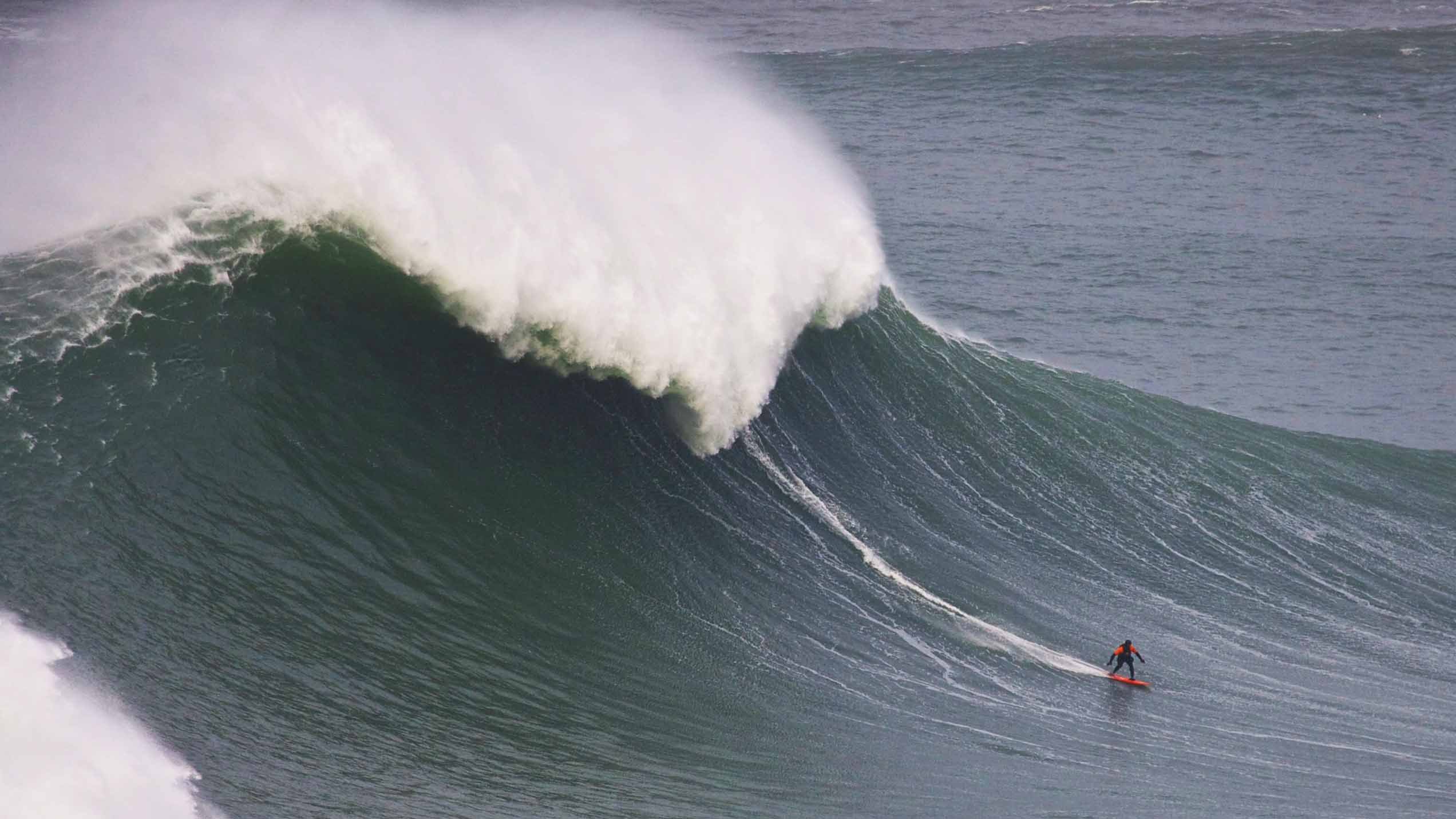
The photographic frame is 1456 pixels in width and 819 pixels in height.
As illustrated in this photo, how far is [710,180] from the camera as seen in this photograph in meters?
17.0

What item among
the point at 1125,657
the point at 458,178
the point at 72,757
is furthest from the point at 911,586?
the point at 72,757

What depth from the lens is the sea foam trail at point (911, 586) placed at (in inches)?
530

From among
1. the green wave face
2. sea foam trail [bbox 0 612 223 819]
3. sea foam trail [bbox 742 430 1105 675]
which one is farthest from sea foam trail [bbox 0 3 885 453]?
sea foam trail [bbox 0 612 223 819]

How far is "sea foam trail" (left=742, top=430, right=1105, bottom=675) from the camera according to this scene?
13.5 metres

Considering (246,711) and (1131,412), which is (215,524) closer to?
(246,711)

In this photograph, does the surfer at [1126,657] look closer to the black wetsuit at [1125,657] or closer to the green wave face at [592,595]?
the black wetsuit at [1125,657]

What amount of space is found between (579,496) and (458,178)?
9.53 ft

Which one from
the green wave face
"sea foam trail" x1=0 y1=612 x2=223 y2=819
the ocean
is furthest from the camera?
the ocean

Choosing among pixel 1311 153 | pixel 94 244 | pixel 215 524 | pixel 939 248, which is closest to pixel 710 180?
pixel 94 244

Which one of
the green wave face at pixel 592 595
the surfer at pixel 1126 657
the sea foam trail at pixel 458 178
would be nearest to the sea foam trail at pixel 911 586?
the green wave face at pixel 592 595

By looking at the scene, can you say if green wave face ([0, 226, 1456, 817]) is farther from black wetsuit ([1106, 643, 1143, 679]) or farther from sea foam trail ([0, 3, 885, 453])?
sea foam trail ([0, 3, 885, 453])

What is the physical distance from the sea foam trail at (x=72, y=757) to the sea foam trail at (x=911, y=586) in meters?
7.60

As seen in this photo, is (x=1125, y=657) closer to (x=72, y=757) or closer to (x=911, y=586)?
(x=911, y=586)

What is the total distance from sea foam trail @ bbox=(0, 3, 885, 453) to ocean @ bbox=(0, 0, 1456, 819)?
4 centimetres
